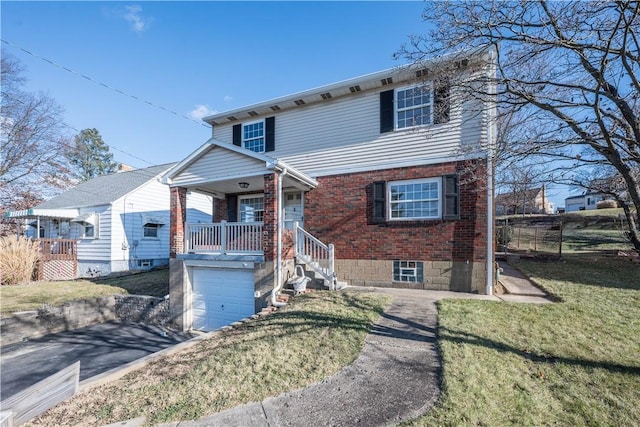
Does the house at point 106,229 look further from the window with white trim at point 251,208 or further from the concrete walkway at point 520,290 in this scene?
the concrete walkway at point 520,290

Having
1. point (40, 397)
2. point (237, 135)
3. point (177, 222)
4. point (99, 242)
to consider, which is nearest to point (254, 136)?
point (237, 135)

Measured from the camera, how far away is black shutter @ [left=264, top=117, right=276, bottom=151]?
35.1ft

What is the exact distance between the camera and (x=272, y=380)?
3.94 meters

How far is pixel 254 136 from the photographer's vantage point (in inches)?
441

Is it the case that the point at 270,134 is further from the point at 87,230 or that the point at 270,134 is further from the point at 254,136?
the point at 87,230

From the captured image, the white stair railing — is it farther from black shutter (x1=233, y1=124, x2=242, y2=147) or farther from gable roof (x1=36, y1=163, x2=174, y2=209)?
gable roof (x1=36, y1=163, x2=174, y2=209)

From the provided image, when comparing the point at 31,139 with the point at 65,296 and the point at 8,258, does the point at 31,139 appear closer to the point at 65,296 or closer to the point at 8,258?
the point at 8,258

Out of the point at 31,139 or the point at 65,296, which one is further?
the point at 31,139

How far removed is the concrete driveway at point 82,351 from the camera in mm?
5895

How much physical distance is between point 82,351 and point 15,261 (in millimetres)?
8827

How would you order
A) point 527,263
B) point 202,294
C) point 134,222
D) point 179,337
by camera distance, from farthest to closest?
point 134,222, point 527,263, point 202,294, point 179,337

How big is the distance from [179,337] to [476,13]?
10.2 m

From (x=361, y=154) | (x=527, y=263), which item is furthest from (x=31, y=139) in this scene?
(x=527, y=263)

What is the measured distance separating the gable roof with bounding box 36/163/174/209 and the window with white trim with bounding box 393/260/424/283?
14.5 m
